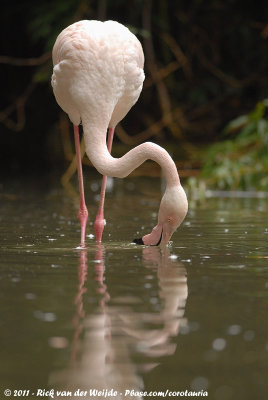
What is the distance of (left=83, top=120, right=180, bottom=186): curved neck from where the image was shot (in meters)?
6.64

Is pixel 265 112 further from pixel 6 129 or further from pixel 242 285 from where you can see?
pixel 242 285

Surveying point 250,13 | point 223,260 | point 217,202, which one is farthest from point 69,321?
point 250,13

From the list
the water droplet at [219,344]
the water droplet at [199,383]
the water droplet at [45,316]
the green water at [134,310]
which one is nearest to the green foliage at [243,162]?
the green water at [134,310]

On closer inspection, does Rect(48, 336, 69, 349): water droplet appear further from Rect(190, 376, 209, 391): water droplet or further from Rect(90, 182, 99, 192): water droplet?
Rect(90, 182, 99, 192): water droplet

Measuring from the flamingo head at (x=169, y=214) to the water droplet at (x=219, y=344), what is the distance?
260cm

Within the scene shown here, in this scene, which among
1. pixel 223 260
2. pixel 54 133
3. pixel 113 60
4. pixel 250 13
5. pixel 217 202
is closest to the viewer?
pixel 223 260

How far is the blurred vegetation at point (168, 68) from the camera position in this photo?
15703 millimetres

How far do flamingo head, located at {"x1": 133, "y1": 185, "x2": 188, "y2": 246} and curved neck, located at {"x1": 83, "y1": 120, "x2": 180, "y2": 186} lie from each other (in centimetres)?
9

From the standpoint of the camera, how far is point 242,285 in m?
5.25

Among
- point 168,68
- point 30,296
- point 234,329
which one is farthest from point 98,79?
point 168,68

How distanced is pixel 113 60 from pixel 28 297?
10.3ft
